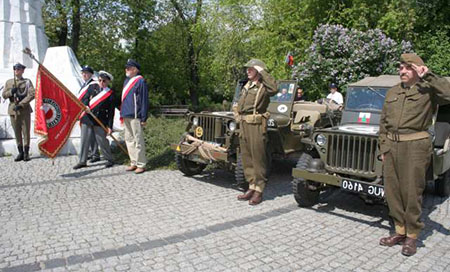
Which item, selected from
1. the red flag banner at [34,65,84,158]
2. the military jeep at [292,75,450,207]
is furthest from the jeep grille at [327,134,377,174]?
the red flag banner at [34,65,84,158]

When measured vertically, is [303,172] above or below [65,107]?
below

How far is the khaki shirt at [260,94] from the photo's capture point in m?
5.61

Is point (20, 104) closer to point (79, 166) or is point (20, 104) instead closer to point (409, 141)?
point (79, 166)

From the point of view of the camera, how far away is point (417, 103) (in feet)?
13.4

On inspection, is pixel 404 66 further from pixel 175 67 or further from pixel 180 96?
pixel 180 96

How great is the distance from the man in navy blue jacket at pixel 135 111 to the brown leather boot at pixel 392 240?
4732 mm

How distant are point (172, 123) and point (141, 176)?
10.5 feet

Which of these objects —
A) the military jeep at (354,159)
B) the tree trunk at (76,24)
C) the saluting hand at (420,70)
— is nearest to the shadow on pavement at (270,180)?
the military jeep at (354,159)

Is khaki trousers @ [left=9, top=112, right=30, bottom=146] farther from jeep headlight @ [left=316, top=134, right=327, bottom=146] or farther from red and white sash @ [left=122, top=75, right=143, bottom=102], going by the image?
jeep headlight @ [left=316, top=134, right=327, bottom=146]

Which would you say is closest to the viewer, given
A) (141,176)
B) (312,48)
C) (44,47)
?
(141,176)

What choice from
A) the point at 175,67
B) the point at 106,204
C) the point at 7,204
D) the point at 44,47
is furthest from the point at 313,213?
the point at 175,67

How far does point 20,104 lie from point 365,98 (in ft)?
22.3

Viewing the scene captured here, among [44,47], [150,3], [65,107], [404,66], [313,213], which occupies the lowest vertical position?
[313,213]

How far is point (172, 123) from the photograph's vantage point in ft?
34.2
